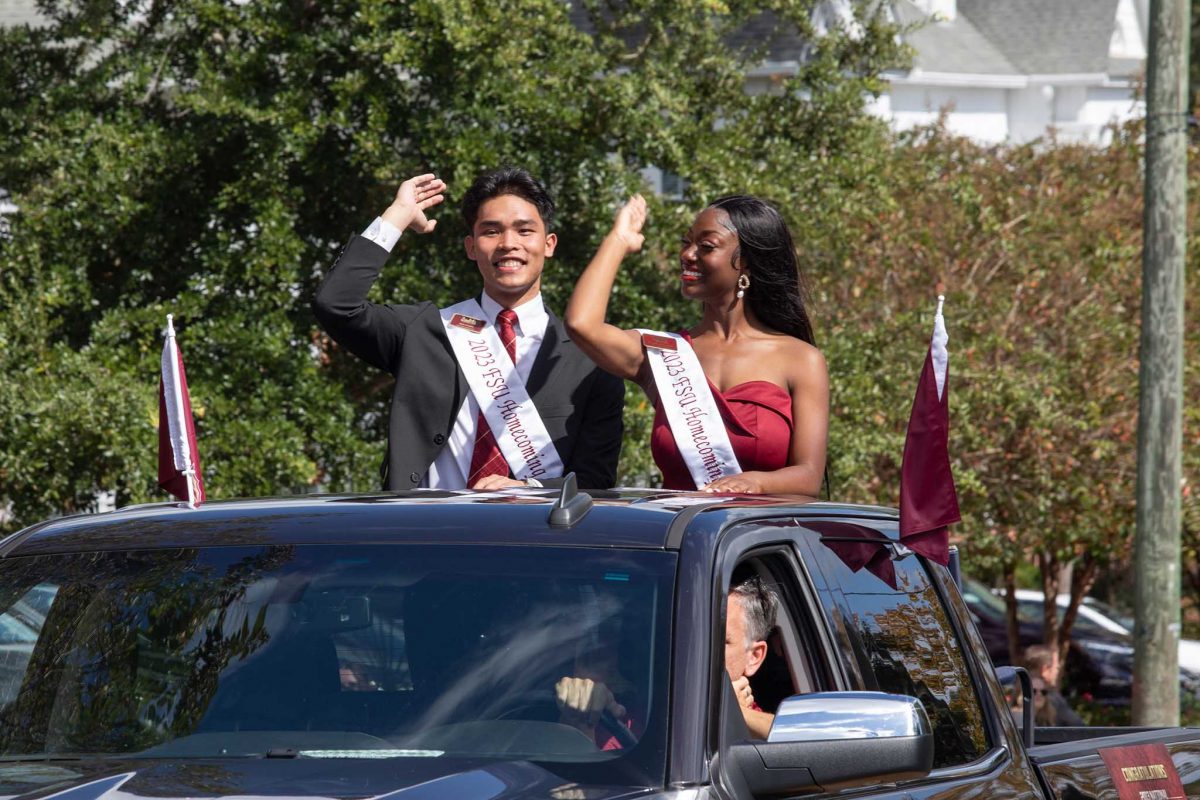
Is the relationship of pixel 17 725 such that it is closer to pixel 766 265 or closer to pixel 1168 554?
pixel 766 265

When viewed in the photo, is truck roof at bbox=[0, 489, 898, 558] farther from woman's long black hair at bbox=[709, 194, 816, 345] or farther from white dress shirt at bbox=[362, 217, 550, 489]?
woman's long black hair at bbox=[709, 194, 816, 345]

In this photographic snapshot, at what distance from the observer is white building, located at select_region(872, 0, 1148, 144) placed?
107 ft

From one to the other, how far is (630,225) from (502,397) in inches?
23.0

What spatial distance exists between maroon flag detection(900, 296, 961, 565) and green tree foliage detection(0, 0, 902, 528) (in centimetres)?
480

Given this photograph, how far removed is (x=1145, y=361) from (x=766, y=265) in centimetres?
657

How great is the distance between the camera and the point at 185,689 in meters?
3.29

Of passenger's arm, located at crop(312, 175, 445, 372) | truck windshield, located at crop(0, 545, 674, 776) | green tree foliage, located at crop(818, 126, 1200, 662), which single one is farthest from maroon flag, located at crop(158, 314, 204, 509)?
green tree foliage, located at crop(818, 126, 1200, 662)

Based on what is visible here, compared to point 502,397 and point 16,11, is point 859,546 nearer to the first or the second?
point 502,397

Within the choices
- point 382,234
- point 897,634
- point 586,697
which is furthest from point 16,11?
point 586,697

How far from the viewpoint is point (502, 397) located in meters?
5.07

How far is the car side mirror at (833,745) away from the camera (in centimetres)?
298

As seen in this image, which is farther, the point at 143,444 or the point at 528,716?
the point at 143,444

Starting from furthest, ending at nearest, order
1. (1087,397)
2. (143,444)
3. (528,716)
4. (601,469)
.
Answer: (1087,397) → (143,444) → (601,469) → (528,716)

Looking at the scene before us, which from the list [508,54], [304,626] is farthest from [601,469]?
[508,54]
